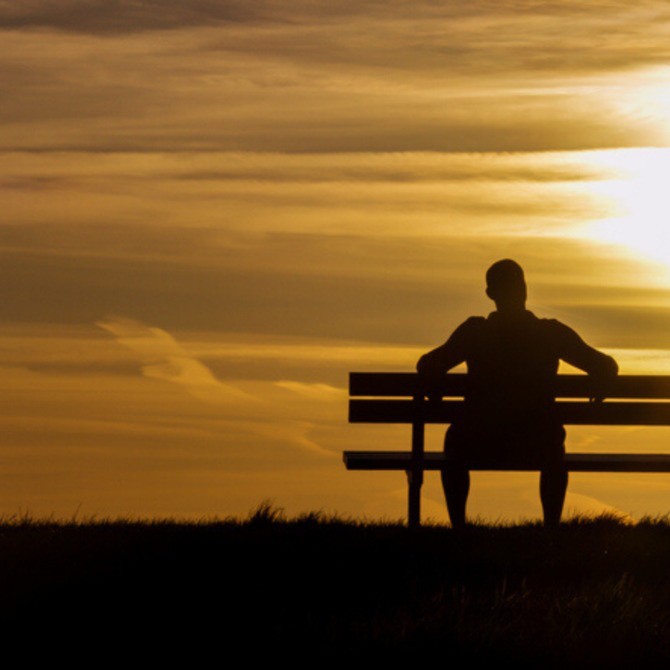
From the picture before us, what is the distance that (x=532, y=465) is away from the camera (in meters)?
9.25

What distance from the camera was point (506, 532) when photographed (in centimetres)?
865

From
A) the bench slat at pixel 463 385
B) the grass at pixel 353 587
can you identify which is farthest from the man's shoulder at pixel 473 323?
the grass at pixel 353 587

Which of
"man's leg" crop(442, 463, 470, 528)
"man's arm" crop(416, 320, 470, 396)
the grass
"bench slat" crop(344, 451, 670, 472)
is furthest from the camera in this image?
"bench slat" crop(344, 451, 670, 472)

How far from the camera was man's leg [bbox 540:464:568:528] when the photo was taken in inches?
366

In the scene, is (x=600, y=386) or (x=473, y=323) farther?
(x=600, y=386)

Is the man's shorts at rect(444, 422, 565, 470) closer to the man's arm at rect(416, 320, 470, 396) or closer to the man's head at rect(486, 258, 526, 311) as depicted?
the man's arm at rect(416, 320, 470, 396)

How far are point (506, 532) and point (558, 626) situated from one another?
266 cm

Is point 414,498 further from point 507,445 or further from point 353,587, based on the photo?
point 353,587

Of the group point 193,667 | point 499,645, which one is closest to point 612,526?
point 499,645

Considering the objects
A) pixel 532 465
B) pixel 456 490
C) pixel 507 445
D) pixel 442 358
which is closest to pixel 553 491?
pixel 532 465

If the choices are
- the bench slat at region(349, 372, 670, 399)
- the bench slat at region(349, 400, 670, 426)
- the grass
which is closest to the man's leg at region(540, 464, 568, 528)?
the grass

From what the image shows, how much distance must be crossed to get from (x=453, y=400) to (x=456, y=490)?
1.83 feet

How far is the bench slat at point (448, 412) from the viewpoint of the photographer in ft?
30.7

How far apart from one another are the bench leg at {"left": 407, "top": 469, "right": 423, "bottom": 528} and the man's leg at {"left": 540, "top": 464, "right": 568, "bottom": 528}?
30.3 inches
